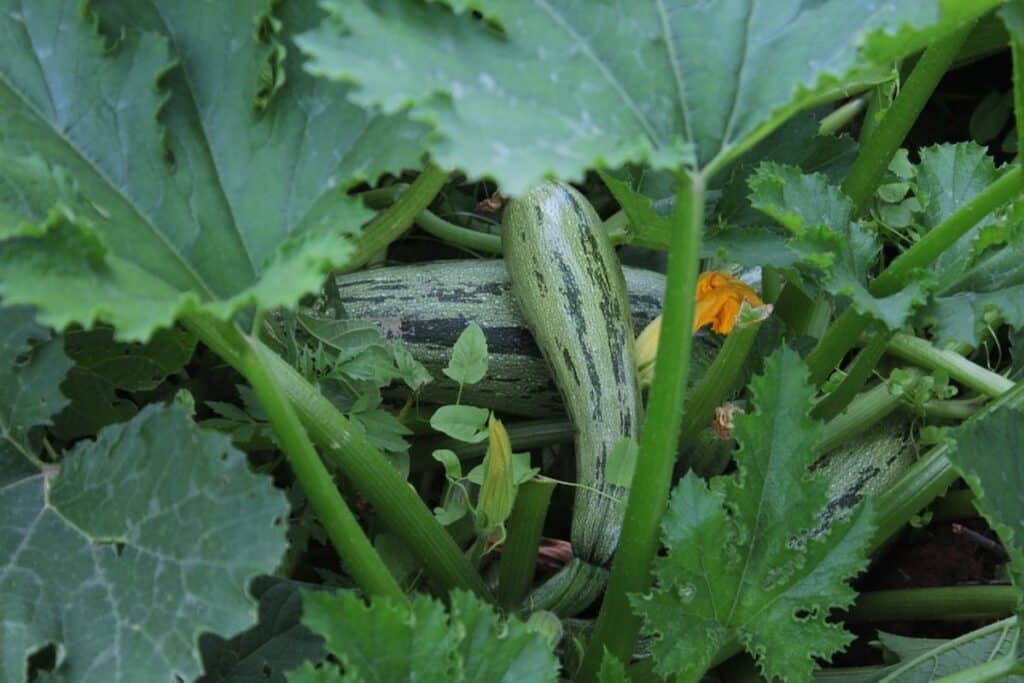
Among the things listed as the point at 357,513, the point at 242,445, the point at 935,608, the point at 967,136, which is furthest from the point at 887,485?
the point at 967,136

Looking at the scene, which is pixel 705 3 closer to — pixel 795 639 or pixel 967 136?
pixel 795 639

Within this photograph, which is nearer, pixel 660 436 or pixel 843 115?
pixel 660 436

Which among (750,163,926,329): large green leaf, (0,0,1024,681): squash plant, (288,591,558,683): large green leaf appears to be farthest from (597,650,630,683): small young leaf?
(750,163,926,329): large green leaf

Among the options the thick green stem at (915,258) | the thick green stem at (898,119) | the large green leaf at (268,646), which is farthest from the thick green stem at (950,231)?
the large green leaf at (268,646)

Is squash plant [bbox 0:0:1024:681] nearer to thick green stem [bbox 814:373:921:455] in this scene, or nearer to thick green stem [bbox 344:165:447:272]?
thick green stem [bbox 814:373:921:455]

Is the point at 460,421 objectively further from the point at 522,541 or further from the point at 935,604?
the point at 935,604

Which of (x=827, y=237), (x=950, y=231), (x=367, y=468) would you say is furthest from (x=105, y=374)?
(x=950, y=231)
